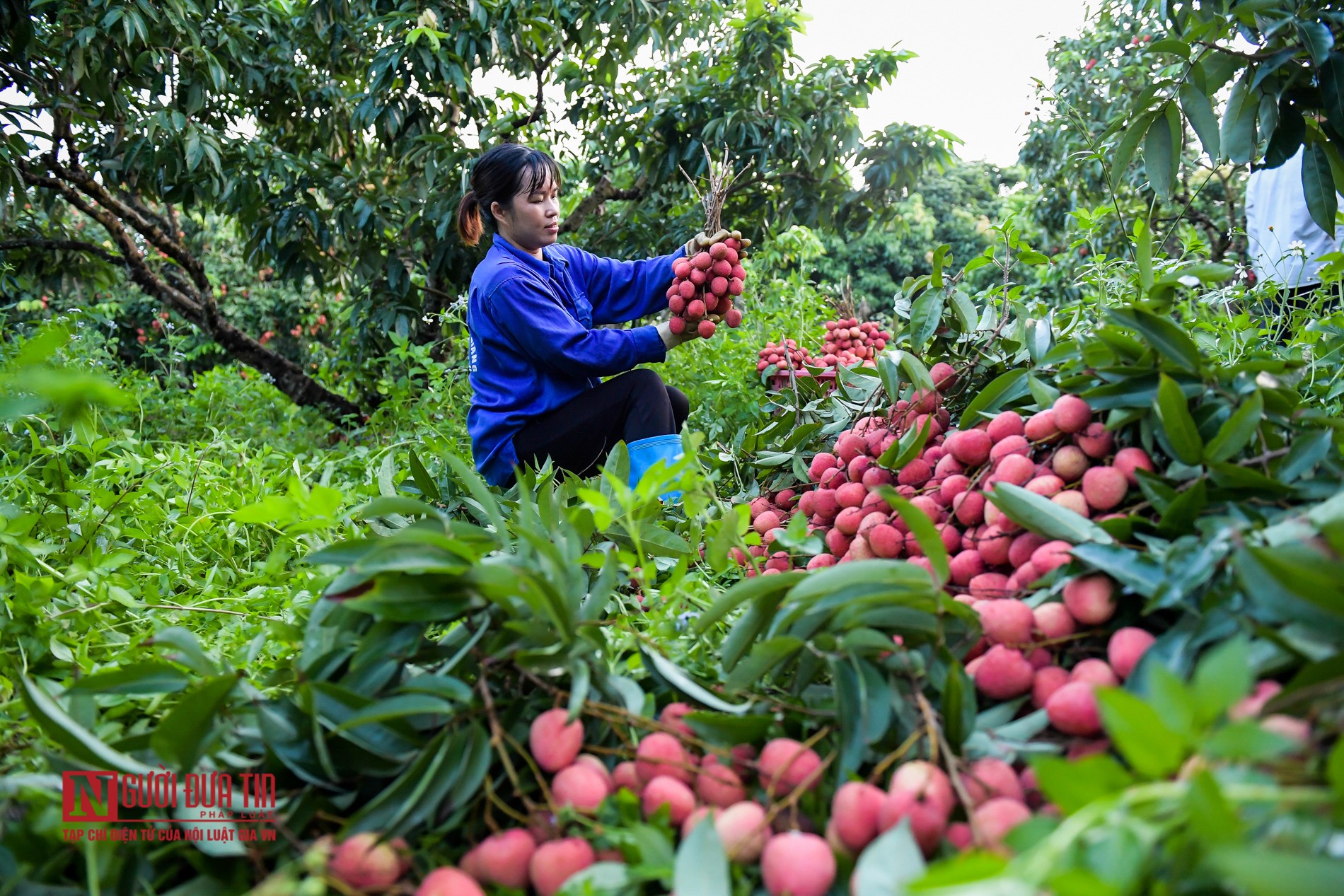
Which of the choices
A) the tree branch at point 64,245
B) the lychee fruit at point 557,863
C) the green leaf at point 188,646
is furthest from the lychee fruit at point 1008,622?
the tree branch at point 64,245

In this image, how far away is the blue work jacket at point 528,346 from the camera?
5.68 ft

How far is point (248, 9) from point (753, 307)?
81.1 inches

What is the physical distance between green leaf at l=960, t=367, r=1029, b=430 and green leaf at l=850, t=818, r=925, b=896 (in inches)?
25.0

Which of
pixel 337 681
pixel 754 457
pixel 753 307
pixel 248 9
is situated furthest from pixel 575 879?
pixel 248 9

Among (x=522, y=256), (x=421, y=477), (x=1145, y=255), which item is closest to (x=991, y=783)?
(x=1145, y=255)

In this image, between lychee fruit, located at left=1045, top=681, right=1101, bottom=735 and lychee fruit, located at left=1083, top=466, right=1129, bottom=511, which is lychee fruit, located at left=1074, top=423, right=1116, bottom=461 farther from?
lychee fruit, located at left=1045, top=681, right=1101, bottom=735

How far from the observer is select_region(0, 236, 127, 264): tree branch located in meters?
3.16

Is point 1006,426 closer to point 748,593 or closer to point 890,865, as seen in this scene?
point 748,593

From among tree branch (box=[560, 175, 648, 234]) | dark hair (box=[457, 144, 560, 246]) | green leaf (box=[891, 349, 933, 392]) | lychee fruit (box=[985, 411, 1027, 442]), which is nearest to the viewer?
lychee fruit (box=[985, 411, 1027, 442])

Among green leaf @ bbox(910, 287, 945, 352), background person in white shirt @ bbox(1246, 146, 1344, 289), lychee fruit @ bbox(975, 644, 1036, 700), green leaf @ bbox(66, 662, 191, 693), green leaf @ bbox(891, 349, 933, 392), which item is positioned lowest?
lychee fruit @ bbox(975, 644, 1036, 700)

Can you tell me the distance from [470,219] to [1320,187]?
5.30 feet

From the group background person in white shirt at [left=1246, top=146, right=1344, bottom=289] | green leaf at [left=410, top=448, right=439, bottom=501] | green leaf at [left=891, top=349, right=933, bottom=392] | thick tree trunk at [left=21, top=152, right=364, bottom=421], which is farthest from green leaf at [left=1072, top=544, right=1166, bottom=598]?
thick tree trunk at [left=21, top=152, right=364, bottom=421]

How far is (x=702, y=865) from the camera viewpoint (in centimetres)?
50

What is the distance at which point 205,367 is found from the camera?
22.4 ft
